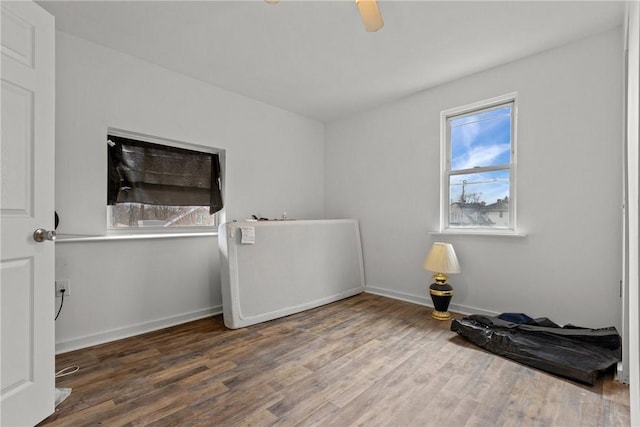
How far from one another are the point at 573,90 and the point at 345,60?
2052 millimetres

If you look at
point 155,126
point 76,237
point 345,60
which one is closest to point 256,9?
point 345,60

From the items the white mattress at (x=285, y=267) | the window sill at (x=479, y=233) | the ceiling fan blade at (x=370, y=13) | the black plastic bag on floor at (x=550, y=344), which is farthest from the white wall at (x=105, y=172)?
the black plastic bag on floor at (x=550, y=344)

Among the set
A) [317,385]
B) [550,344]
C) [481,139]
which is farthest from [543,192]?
[317,385]

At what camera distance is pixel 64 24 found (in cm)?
231

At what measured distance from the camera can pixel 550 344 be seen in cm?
222

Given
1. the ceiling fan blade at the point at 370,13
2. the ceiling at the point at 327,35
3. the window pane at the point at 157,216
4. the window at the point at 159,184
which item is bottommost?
the window pane at the point at 157,216

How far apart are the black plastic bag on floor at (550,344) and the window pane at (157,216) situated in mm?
2902

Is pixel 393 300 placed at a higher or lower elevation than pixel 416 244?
lower

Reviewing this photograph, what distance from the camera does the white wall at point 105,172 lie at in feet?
7.95

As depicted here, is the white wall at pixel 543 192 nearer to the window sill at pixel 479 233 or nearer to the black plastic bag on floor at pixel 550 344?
the window sill at pixel 479 233

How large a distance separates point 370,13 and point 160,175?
2.46m

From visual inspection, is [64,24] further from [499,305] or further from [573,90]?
[499,305]

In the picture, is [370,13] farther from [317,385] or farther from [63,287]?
[63,287]

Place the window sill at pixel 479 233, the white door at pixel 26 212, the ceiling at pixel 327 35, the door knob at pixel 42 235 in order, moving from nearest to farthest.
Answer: the white door at pixel 26 212, the door knob at pixel 42 235, the ceiling at pixel 327 35, the window sill at pixel 479 233
